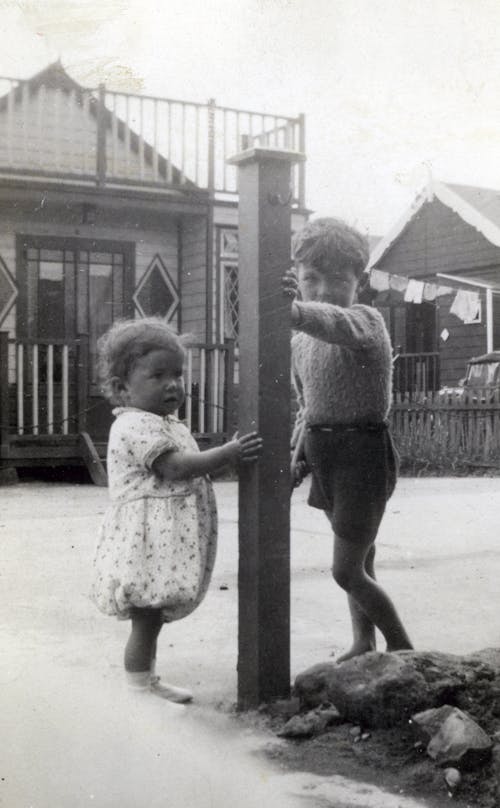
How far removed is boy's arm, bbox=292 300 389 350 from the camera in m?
2.56

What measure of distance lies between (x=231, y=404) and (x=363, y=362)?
7.18 meters

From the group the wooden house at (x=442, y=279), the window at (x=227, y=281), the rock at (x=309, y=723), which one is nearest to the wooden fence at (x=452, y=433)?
the window at (x=227, y=281)

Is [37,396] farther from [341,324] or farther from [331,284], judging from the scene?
[341,324]

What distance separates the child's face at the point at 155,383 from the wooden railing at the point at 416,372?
16.9 metres

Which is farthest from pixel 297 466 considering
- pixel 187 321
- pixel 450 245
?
pixel 450 245

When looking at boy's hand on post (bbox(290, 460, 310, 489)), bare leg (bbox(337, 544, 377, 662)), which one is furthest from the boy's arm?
bare leg (bbox(337, 544, 377, 662))

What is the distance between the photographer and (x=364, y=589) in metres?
2.78

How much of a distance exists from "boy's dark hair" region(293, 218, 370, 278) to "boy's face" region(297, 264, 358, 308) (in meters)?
0.02

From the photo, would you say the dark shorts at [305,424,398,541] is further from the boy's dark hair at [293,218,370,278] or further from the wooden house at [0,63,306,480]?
the wooden house at [0,63,306,480]

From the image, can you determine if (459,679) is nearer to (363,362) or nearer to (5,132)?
(363,362)

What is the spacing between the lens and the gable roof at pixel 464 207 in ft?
62.5

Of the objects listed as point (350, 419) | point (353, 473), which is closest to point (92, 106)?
point (350, 419)

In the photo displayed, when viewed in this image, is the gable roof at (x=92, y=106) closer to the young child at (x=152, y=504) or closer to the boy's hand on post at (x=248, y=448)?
the young child at (x=152, y=504)

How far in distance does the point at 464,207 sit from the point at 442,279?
1481 millimetres
